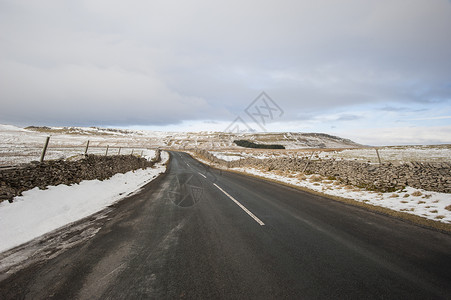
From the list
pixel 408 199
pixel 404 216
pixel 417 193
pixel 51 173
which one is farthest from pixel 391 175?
pixel 51 173

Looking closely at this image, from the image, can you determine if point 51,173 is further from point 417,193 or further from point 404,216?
point 417,193

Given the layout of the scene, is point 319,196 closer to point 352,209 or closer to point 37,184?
point 352,209

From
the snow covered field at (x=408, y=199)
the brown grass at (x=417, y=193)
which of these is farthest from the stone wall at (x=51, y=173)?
the brown grass at (x=417, y=193)

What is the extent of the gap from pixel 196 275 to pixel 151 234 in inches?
82.4

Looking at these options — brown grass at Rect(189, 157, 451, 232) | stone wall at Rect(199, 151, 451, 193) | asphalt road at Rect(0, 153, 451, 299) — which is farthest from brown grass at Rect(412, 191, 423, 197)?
asphalt road at Rect(0, 153, 451, 299)

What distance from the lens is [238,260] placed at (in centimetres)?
333

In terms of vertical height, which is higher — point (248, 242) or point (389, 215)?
point (389, 215)

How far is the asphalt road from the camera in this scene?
257 cm

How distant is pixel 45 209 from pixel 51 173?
2543 millimetres

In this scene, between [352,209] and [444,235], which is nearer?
[444,235]

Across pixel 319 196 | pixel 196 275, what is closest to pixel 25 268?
pixel 196 275

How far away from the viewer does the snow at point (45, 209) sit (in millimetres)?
4473

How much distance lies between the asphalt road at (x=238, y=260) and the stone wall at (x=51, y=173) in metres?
2.91

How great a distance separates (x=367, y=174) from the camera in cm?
1016
